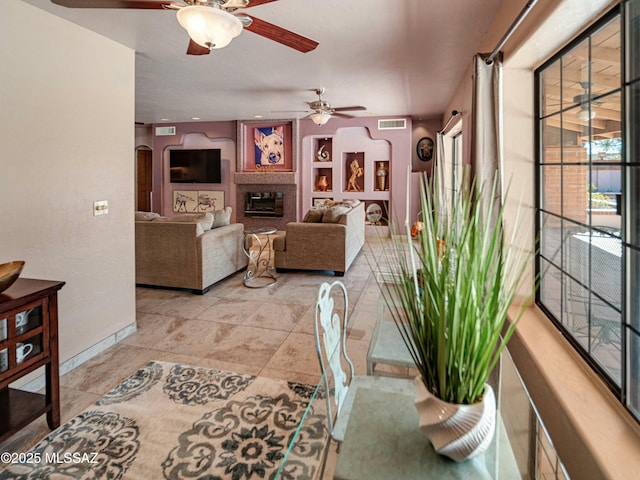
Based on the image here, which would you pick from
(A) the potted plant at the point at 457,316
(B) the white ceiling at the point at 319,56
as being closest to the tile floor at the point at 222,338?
(A) the potted plant at the point at 457,316

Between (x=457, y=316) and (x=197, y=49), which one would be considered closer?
(x=457, y=316)

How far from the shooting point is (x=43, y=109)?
2359 mm

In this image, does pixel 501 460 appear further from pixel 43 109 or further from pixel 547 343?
pixel 43 109

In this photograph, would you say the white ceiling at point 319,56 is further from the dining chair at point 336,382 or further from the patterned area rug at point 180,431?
the patterned area rug at point 180,431

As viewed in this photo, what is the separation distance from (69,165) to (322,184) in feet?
19.1

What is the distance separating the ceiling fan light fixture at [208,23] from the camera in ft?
5.73

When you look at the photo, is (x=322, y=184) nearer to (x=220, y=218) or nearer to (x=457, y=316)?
(x=220, y=218)

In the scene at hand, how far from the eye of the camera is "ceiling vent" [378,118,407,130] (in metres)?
7.27

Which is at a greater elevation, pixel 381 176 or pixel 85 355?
pixel 381 176

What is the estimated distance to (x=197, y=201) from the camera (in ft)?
28.1

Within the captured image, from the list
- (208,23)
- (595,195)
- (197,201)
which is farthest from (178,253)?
(197,201)

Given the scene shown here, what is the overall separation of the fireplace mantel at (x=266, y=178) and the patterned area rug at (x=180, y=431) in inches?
227

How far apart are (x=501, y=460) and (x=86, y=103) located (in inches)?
125

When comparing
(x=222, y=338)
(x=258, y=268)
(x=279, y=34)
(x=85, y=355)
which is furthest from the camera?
(x=258, y=268)
